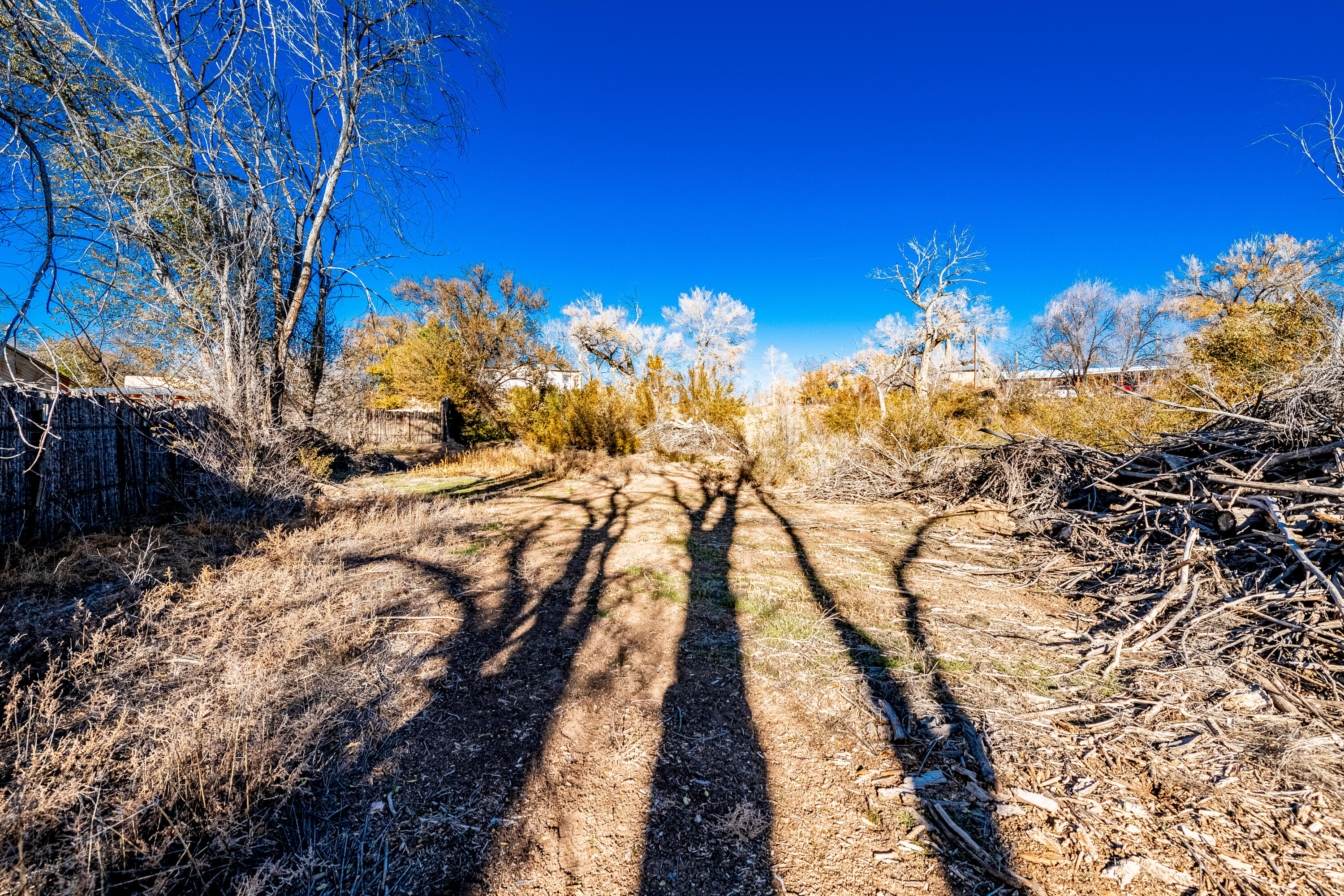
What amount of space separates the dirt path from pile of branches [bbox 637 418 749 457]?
723cm

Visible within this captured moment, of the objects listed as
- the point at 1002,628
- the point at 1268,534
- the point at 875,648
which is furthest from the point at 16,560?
the point at 1268,534

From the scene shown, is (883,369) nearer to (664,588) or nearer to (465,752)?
(664,588)

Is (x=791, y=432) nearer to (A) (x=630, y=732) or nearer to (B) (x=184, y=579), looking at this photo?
(A) (x=630, y=732)

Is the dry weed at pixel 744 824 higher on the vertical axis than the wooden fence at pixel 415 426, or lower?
lower

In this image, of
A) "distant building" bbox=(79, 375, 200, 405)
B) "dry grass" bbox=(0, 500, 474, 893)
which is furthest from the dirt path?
"distant building" bbox=(79, 375, 200, 405)

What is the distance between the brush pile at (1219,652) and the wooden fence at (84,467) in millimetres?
6773

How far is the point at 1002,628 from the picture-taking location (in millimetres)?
3461

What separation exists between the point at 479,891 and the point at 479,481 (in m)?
9.50

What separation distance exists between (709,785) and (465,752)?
1138mm

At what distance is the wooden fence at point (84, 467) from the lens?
4516mm

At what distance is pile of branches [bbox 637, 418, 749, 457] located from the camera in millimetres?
12120

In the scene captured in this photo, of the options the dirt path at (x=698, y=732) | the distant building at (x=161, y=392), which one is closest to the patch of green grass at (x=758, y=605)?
the dirt path at (x=698, y=732)

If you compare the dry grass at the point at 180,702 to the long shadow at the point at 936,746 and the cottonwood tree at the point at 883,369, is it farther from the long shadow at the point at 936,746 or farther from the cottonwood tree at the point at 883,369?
the cottonwood tree at the point at 883,369

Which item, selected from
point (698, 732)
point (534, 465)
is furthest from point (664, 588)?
point (534, 465)
